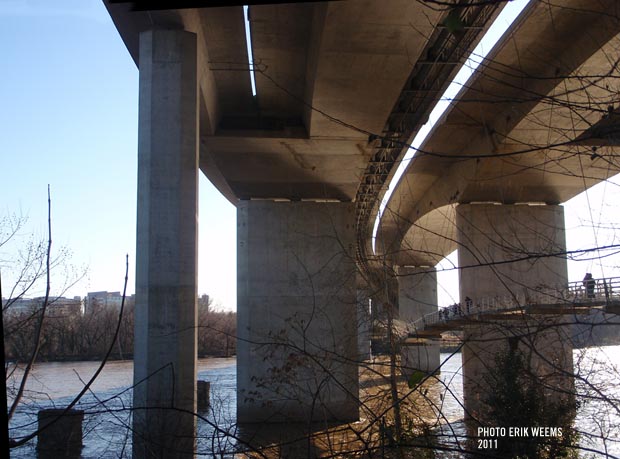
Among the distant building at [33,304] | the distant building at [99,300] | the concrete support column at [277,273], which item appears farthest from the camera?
the concrete support column at [277,273]

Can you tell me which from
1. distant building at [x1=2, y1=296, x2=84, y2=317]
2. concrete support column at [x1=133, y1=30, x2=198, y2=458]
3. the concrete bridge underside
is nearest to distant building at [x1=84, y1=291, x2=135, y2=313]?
distant building at [x1=2, y1=296, x2=84, y2=317]

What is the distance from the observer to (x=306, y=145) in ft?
76.6

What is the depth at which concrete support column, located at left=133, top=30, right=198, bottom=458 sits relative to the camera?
14.6 m

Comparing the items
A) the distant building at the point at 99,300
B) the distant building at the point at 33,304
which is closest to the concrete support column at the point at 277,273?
the distant building at the point at 99,300

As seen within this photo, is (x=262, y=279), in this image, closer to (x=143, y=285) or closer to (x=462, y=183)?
(x=462, y=183)

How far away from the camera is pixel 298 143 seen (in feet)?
76.0

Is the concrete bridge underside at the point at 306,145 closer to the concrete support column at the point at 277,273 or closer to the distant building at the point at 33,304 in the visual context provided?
the concrete support column at the point at 277,273

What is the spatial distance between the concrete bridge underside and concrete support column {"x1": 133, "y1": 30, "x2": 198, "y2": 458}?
35 mm

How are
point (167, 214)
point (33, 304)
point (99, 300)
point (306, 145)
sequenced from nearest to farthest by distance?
point (33, 304) → point (167, 214) → point (306, 145) → point (99, 300)

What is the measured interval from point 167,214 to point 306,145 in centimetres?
947

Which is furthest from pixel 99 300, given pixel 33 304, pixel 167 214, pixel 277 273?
pixel 33 304

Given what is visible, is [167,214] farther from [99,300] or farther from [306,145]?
[99,300]

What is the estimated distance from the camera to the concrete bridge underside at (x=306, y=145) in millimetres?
12680

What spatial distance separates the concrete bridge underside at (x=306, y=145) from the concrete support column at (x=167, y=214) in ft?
0.12
